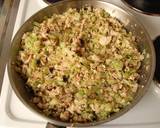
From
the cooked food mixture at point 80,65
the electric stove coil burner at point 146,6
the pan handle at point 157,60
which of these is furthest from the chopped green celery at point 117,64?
the electric stove coil burner at point 146,6

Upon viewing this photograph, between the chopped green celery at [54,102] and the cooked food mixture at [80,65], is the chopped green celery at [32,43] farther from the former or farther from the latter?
the chopped green celery at [54,102]

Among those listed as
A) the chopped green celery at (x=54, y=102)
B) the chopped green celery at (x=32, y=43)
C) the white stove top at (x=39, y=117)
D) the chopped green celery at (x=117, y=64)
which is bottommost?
the white stove top at (x=39, y=117)

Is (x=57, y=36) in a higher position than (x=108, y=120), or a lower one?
higher

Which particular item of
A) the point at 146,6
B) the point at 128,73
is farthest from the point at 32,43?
the point at 146,6

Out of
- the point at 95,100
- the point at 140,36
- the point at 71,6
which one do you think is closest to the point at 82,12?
the point at 71,6

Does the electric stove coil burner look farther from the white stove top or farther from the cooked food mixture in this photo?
the white stove top

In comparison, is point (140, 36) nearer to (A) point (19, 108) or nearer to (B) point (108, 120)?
(B) point (108, 120)

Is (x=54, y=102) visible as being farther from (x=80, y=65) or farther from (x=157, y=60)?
(x=157, y=60)

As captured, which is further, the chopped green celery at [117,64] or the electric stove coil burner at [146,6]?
the electric stove coil burner at [146,6]
